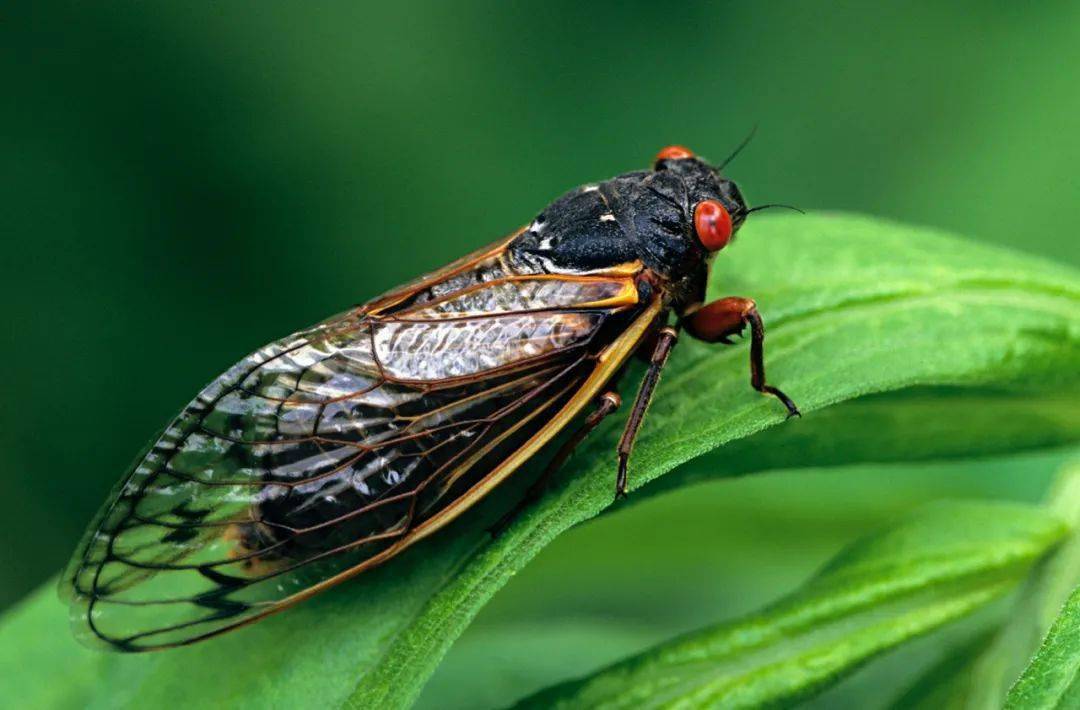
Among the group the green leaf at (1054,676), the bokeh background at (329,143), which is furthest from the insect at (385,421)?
the bokeh background at (329,143)

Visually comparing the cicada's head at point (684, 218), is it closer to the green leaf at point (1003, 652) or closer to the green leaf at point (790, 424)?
the green leaf at point (790, 424)

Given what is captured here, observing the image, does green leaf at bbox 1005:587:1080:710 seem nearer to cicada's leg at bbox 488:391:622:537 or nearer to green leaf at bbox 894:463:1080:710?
green leaf at bbox 894:463:1080:710

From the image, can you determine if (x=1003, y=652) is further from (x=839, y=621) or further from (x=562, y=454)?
(x=562, y=454)

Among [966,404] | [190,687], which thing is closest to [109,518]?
[190,687]

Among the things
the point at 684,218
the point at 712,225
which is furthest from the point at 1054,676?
the point at 684,218

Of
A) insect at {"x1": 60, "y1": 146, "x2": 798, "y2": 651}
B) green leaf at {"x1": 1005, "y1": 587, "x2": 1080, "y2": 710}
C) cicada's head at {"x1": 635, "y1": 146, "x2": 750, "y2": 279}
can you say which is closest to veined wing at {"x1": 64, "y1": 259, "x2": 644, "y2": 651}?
insect at {"x1": 60, "y1": 146, "x2": 798, "y2": 651}

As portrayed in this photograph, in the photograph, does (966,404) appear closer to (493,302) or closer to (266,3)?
(493,302)

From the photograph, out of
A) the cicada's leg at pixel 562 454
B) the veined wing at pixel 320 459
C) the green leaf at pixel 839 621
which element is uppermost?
the veined wing at pixel 320 459
